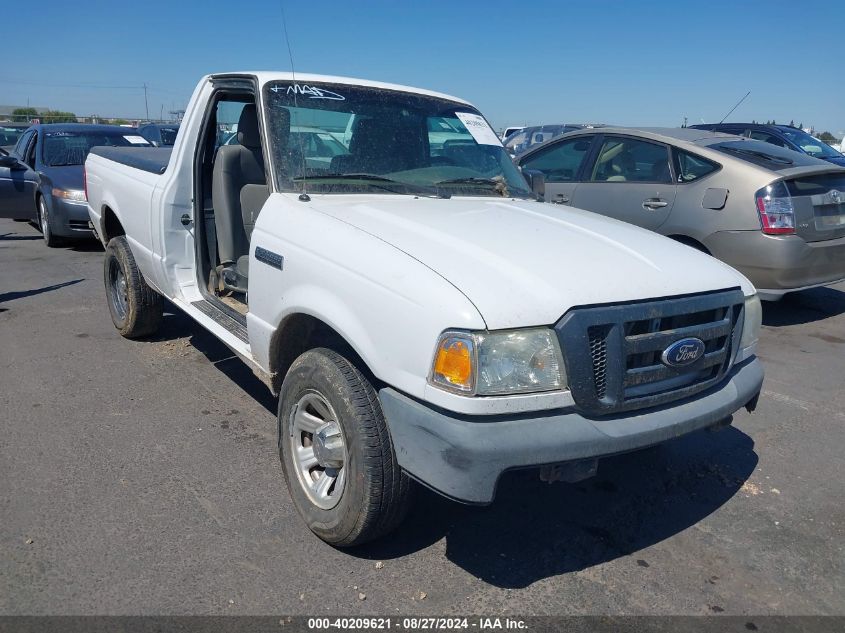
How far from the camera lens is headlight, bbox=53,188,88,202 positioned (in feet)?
30.5

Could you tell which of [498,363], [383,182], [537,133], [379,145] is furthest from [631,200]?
[537,133]

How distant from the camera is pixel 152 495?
3322mm

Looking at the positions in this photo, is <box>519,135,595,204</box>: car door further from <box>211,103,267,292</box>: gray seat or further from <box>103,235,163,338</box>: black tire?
<box>103,235,163,338</box>: black tire

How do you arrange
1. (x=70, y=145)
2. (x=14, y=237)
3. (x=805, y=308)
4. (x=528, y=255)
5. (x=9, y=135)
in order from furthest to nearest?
(x=9, y=135) < (x=14, y=237) < (x=70, y=145) < (x=805, y=308) < (x=528, y=255)

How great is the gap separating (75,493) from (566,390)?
95.5 inches

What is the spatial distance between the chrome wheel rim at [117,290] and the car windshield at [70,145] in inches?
202

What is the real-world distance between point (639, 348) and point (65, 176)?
9.36 metres

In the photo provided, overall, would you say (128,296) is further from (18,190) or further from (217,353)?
(18,190)

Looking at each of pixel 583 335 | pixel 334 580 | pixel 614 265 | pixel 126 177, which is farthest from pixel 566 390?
pixel 126 177

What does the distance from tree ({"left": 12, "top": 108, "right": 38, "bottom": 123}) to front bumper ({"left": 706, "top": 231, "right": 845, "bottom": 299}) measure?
3596cm

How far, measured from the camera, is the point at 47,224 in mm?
9820

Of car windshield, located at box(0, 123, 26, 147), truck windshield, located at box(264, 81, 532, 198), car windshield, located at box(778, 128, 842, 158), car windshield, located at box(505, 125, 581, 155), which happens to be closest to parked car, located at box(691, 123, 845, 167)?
car windshield, located at box(778, 128, 842, 158)

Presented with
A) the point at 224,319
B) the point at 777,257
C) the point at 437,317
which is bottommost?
the point at 224,319

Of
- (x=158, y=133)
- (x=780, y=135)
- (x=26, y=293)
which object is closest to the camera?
(x=26, y=293)
